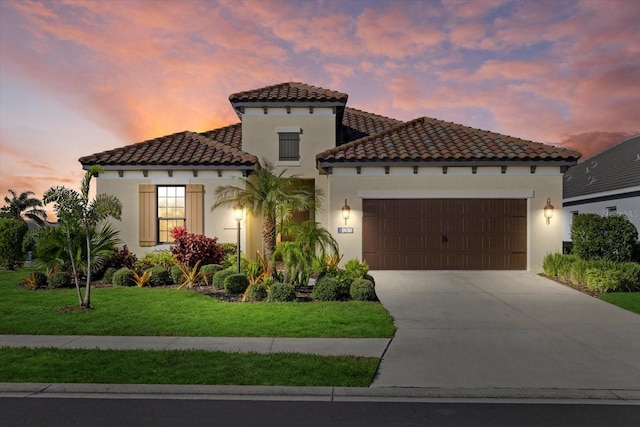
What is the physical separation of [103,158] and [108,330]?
33.0 feet

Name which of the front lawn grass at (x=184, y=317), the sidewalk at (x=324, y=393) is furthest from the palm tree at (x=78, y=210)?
the sidewalk at (x=324, y=393)

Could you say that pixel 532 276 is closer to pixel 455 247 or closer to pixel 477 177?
pixel 455 247

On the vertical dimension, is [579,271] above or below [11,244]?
below

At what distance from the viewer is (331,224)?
15.7 m

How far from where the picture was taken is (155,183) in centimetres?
1619

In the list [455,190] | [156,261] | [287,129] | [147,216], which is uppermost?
[287,129]

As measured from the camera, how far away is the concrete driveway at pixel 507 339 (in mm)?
5824

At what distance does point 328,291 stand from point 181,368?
5349 millimetres

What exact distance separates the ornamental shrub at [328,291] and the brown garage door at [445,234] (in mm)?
4698

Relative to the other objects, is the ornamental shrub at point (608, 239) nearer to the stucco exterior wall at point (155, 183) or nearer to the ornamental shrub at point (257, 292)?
the ornamental shrub at point (257, 292)

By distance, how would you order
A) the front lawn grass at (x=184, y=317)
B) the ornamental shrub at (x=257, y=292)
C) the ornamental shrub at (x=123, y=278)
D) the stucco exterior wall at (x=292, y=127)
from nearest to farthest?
the front lawn grass at (x=184, y=317), the ornamental shrub at (x=257, y=292), the ornamental shrub at (x=123, y=278), the stucco exterior wall at (x=292, y=127)

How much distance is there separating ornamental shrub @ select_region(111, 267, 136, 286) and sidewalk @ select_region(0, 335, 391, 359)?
206 inches

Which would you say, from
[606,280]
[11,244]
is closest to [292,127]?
[606,280]

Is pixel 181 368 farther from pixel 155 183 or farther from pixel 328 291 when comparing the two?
pixel 155 183
